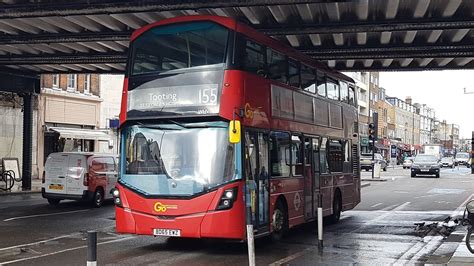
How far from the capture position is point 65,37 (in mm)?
16422

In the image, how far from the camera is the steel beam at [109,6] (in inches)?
479

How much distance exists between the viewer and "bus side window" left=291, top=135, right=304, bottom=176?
39.2 feet

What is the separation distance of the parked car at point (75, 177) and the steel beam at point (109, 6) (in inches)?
259

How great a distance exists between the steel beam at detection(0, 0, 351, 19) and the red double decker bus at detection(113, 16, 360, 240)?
1430 millimetres

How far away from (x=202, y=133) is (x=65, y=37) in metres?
8.50

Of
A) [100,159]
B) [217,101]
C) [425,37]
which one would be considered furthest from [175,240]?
[425,37]

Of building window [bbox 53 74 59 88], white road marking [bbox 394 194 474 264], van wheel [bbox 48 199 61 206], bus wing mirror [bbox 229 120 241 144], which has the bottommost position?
white road marking [bbox 394 194 474 264]

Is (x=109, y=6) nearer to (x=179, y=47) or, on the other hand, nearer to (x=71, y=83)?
(x=179, y=47)

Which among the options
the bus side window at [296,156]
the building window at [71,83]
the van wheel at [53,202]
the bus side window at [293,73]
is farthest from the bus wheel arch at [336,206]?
the building window at [71,83]

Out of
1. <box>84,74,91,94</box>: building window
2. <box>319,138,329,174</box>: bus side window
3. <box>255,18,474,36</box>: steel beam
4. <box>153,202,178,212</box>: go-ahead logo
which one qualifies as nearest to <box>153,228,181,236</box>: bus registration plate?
<box>153,202,178,212</box>: go-ahead logo

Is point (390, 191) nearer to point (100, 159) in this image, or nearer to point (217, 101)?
point (100, 159)

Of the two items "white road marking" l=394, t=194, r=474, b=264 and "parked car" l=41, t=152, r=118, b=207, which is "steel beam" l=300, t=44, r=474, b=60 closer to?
"white road marking" l=394, t=194, r=474, b=264

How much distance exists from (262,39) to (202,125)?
2318 mm

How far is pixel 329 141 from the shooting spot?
46.6ft
